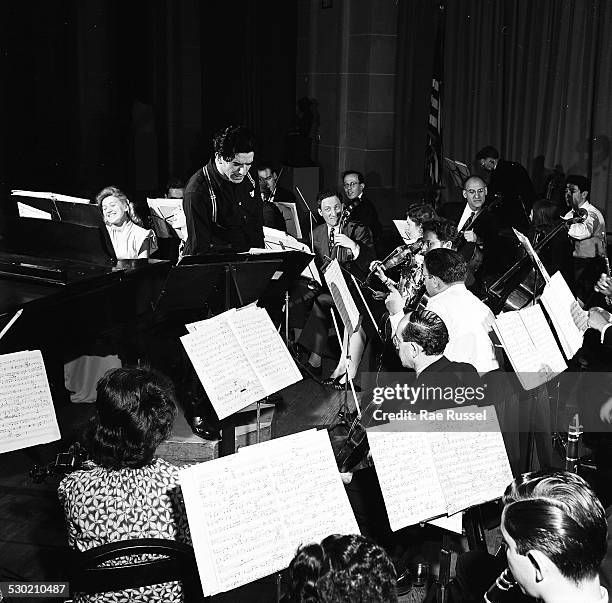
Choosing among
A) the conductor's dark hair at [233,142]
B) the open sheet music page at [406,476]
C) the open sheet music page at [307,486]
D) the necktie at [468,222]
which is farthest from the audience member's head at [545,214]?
the open sheet music page at [307,486]

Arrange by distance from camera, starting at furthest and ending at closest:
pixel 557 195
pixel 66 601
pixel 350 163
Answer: pixel 350 163 < pixel 557 195 < pixel 66 601

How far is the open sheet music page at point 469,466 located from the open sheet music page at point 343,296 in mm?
1572

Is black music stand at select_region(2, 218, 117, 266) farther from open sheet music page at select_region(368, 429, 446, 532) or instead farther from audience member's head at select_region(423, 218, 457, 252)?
open sheet music page at select_region(368, 429, 446, 532)

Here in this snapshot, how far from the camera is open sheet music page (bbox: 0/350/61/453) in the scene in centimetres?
286

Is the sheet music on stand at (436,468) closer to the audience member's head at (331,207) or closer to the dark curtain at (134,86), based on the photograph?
the audience member's head at (331,207)

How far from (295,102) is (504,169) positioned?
12.8ft

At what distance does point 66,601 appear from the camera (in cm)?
283

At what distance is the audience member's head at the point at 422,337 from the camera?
10.4 feet

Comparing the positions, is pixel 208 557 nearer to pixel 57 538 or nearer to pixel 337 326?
pixel 57 538

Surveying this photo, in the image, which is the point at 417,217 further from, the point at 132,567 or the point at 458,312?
the point at 132,567

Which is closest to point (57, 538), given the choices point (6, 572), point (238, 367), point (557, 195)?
point (6, 572)

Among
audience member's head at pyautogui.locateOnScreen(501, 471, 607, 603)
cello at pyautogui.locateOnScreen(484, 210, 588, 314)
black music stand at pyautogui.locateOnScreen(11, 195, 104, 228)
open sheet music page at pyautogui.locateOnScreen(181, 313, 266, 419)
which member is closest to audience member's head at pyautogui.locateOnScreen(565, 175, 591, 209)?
cello at pyautogui.locateOnScreen(484, 210, 588, 314)

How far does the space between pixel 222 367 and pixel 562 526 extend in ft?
5.48

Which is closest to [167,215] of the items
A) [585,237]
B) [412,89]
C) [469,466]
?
[585,237]
